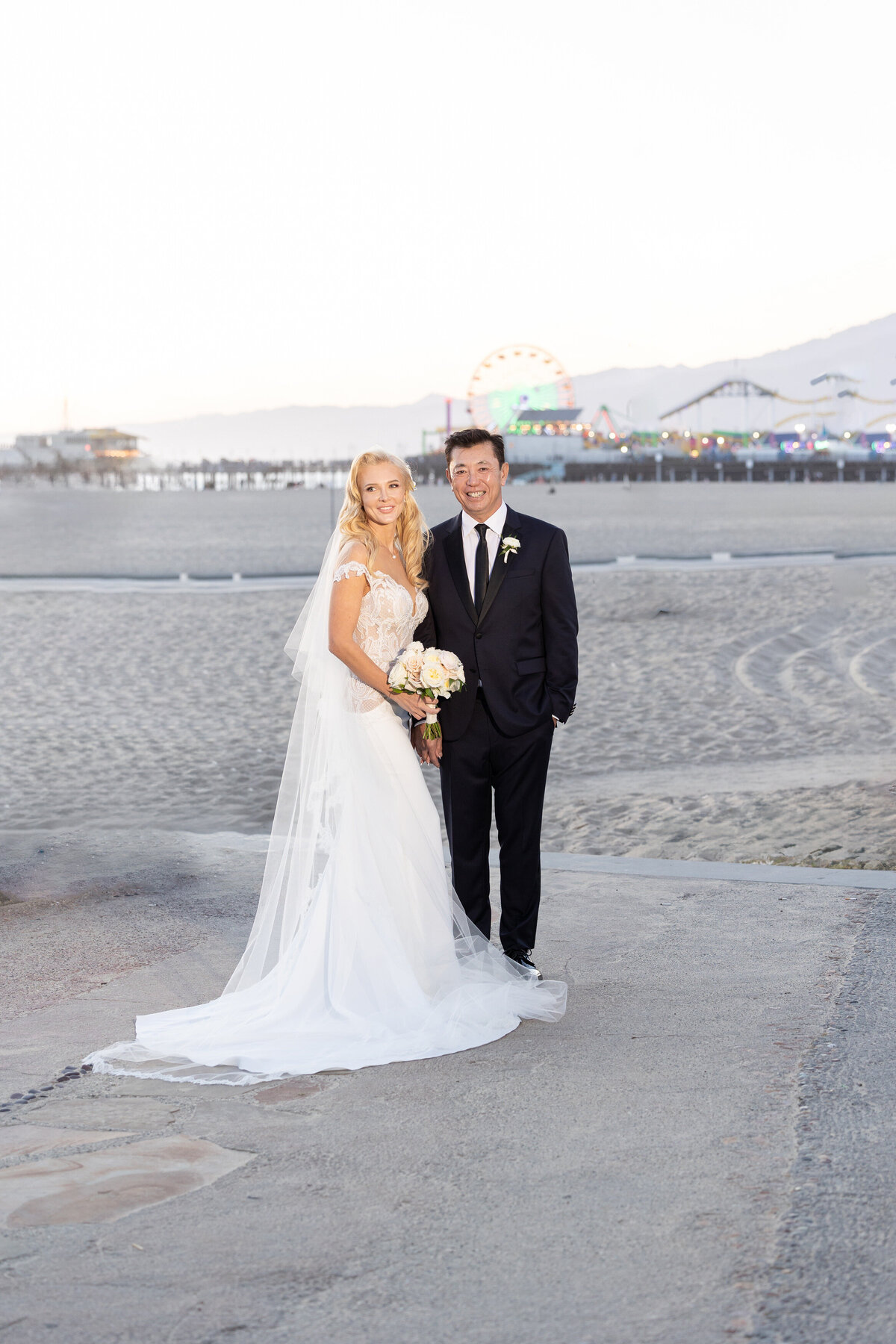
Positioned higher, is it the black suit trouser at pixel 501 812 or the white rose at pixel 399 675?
the white rose at pixel 399 675

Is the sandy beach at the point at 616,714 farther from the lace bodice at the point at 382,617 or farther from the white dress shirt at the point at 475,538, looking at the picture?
the lace bodice at the point at 382,617

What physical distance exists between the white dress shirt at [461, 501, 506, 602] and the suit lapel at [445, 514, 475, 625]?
13 millimetres

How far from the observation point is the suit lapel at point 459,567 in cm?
443

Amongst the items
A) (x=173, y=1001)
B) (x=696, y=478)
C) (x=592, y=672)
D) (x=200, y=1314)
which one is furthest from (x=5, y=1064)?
(x=696, y=478)

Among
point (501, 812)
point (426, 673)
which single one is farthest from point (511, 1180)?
point (501, 812)

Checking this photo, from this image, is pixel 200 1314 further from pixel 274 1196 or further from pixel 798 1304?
pixel 798 1304

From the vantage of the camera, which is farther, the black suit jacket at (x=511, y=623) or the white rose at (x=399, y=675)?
the black suit jacket at (x=511, y=623)

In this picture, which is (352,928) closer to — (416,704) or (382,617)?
(416,704)

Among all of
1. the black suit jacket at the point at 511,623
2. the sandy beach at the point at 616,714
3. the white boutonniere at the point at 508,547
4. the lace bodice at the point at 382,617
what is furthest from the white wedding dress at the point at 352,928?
the sandy beach at the point at 616,714

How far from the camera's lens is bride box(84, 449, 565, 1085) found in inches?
158

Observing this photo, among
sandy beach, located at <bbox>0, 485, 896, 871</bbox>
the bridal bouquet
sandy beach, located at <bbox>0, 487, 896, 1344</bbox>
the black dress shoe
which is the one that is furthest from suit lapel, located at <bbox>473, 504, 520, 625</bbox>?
sandy beach, located at <bbox>0, 485, 896, 871</bbox>

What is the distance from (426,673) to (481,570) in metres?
0.49

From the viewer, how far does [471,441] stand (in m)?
4.29

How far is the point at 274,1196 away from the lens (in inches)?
117
